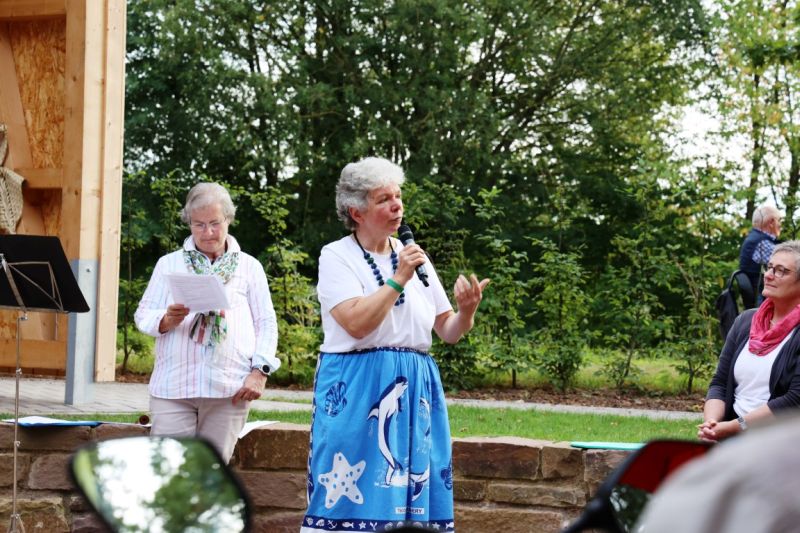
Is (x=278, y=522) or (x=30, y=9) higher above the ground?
(x=30, y=9)

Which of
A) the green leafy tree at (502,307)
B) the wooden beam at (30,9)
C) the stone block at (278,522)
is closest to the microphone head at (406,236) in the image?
the stone block at (278,522)

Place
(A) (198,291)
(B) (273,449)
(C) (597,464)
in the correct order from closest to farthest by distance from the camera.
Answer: (A) (198,291), (C) (597,464), (B) (273,449)

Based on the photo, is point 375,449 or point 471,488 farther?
point 471,488

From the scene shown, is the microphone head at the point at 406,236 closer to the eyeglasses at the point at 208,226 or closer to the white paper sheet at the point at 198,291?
the white paper sheet at the point at 198,291

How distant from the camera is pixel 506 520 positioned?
542 centimetres

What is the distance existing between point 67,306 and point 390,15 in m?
17.5

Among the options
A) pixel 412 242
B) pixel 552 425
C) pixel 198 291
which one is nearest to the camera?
pixel 412 242

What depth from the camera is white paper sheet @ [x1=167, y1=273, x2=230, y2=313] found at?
4.31 metres

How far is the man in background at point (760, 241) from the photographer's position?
1031cm

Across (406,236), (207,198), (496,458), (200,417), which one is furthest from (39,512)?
(406,236)

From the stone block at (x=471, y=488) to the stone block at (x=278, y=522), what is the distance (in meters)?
0.83

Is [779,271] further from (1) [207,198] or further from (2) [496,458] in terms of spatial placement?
(1) [207,198]

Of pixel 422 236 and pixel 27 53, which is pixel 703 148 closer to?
pixel 422 236

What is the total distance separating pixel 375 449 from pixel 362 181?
96 cm
